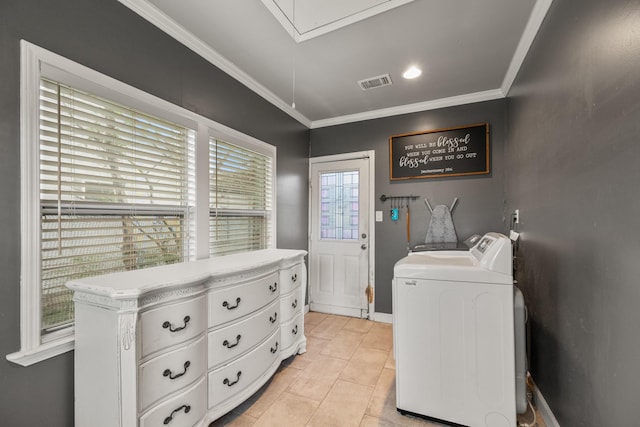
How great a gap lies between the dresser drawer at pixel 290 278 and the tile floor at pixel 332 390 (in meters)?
0.67

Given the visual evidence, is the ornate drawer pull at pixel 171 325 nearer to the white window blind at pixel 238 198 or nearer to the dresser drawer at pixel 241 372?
the dresser drawer at pixel 241 372

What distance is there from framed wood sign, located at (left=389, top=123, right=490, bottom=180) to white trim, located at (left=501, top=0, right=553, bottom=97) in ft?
1.75

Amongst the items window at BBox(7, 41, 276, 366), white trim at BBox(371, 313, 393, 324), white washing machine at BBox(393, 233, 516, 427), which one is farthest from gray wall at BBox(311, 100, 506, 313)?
window at BBox(7, 41, 276, 366)

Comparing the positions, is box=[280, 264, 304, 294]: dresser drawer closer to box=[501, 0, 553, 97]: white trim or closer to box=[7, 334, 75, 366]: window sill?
box=[7, 334, 75, 366]: window sill

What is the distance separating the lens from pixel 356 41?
2.01m

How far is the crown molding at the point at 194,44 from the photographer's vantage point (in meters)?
1.65

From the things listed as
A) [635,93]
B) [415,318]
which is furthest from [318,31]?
[415,318]

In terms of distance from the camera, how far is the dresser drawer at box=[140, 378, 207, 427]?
4.07 feet

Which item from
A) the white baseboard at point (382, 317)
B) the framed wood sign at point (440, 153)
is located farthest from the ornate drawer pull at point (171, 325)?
the framed wood sign at point (440, 153)

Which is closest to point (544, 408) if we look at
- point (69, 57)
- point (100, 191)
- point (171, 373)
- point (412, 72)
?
point (171, 373)

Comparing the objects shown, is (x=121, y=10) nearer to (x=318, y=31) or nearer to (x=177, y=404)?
(x=318, y=31)

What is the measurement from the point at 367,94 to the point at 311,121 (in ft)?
3.30

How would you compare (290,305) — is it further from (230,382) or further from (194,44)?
(194,44)

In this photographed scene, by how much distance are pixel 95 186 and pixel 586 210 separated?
96.5 inches
